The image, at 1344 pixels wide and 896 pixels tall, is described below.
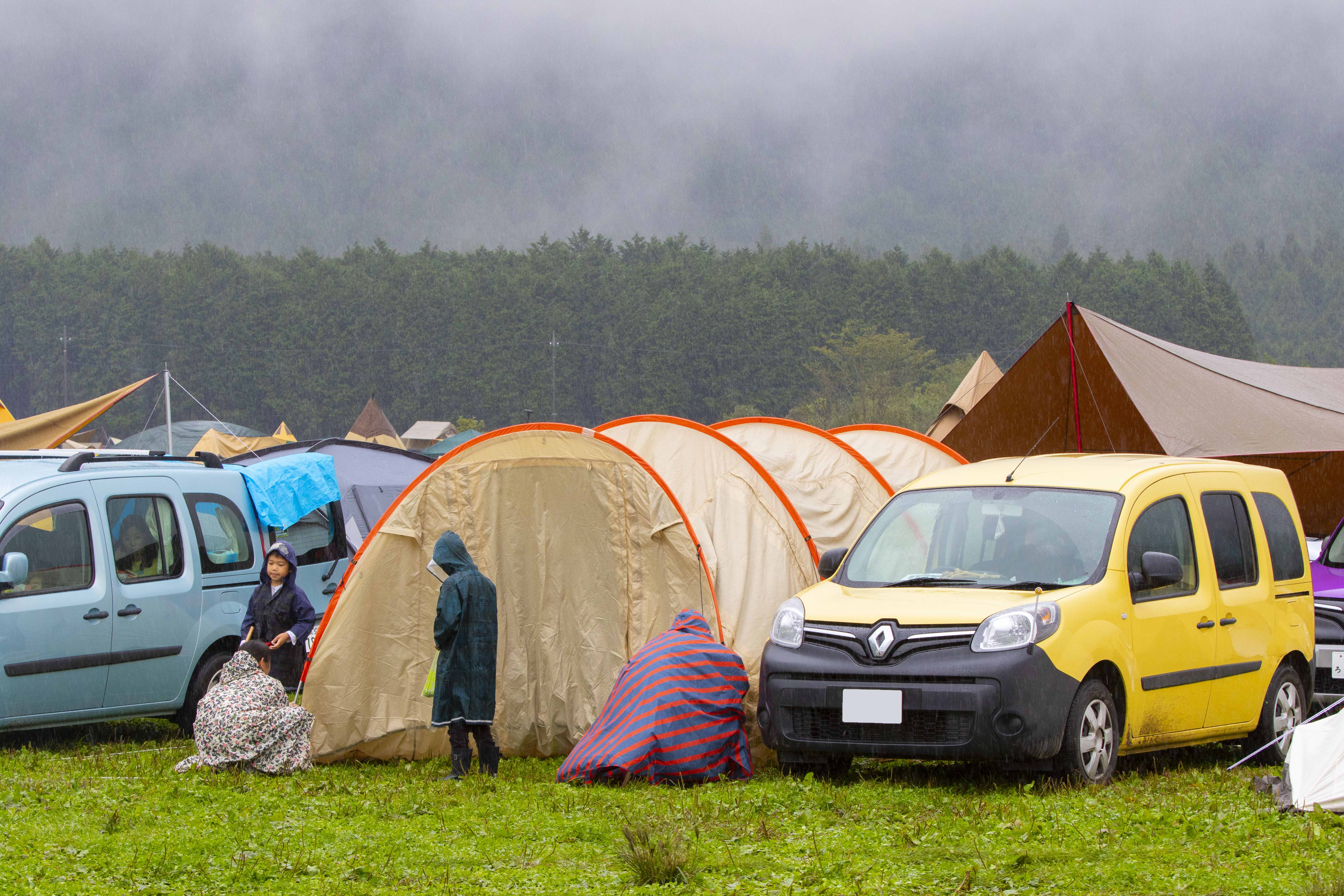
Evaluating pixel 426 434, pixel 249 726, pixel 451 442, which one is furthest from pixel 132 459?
pixel 426 434

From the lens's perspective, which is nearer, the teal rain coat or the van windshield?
the van windshield

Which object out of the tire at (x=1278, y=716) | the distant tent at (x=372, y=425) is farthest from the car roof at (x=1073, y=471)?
the distant tent at (x=372, y=425)

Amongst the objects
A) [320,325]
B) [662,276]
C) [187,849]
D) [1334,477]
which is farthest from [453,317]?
[187,849]

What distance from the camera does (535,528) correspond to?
8.70 meters

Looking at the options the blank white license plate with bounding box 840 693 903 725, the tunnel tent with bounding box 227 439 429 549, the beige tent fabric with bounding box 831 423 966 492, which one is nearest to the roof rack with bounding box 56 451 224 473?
the tunnel tent with bounding box 227 439 429 549

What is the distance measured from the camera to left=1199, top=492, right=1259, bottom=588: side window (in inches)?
284

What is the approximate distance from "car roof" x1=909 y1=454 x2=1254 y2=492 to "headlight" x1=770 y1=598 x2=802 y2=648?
1279mm

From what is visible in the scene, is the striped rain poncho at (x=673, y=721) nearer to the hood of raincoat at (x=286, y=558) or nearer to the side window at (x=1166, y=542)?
the side window at (x=1166, y=542)

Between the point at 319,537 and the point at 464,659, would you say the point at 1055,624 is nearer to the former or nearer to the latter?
the point at 464,659

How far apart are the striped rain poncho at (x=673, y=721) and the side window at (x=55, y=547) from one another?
369cm

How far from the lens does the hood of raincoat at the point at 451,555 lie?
760 cm

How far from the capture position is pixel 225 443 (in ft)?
91.9

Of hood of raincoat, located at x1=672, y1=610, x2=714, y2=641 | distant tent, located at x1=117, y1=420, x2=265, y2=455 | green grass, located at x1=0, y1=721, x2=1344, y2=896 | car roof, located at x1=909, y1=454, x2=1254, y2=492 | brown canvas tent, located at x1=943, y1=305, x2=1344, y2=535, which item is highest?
distant tent, located at x1=117, y1=420, x2=265, y2=455

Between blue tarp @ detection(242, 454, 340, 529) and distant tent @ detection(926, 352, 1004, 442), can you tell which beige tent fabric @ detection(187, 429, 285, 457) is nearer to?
distant tent @ detection(926, 352, 1004, 442)
